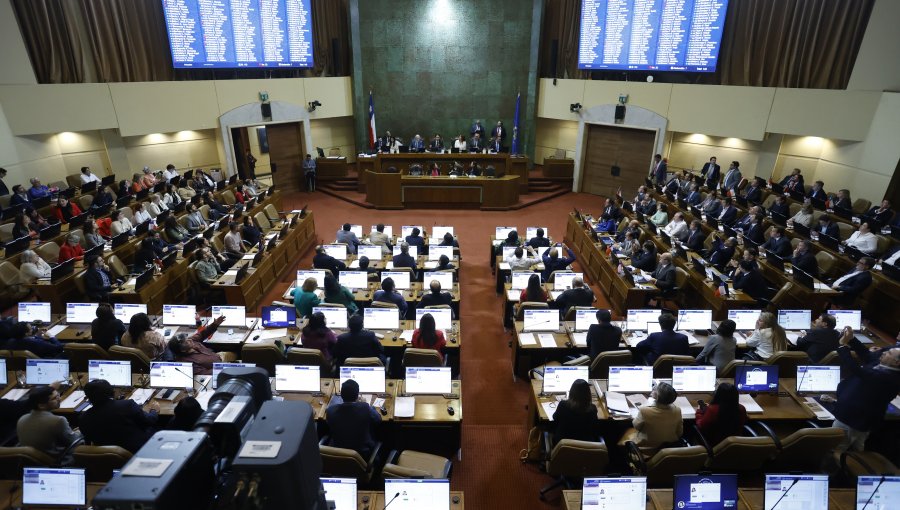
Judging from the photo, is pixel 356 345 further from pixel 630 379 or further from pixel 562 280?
pixel 562 280

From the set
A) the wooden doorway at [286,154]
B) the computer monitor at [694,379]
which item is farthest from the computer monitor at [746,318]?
the wooden doorway at [286,154]

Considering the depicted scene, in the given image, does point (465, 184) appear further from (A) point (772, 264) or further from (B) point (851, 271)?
(B) point (851, 271)

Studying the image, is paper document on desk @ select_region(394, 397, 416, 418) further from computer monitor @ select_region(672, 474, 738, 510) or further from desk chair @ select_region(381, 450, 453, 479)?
computer monitor @ select_region(672, 474, 738, 510)

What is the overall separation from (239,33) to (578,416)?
50.9ft

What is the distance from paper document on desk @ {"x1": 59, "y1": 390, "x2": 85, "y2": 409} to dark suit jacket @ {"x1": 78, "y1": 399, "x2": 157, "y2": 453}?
98cm

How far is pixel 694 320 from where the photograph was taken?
7.25 meters

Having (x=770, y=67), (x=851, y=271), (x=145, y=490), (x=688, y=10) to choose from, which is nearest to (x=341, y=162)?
(x=688, y=10)

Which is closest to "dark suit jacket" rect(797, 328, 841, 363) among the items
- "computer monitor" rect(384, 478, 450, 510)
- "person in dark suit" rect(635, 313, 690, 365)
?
"person in dark suit" rect(635, 313, 690, 365)

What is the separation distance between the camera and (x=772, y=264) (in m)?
9.18

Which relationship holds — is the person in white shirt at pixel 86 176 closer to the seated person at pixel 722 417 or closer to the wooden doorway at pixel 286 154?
the wooden doorway at pixel 286 154

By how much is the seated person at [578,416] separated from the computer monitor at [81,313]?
22.6 feet

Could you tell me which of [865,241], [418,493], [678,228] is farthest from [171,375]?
[865,241]

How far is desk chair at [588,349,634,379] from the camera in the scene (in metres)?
6.17

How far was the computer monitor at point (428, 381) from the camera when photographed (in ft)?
18.7
